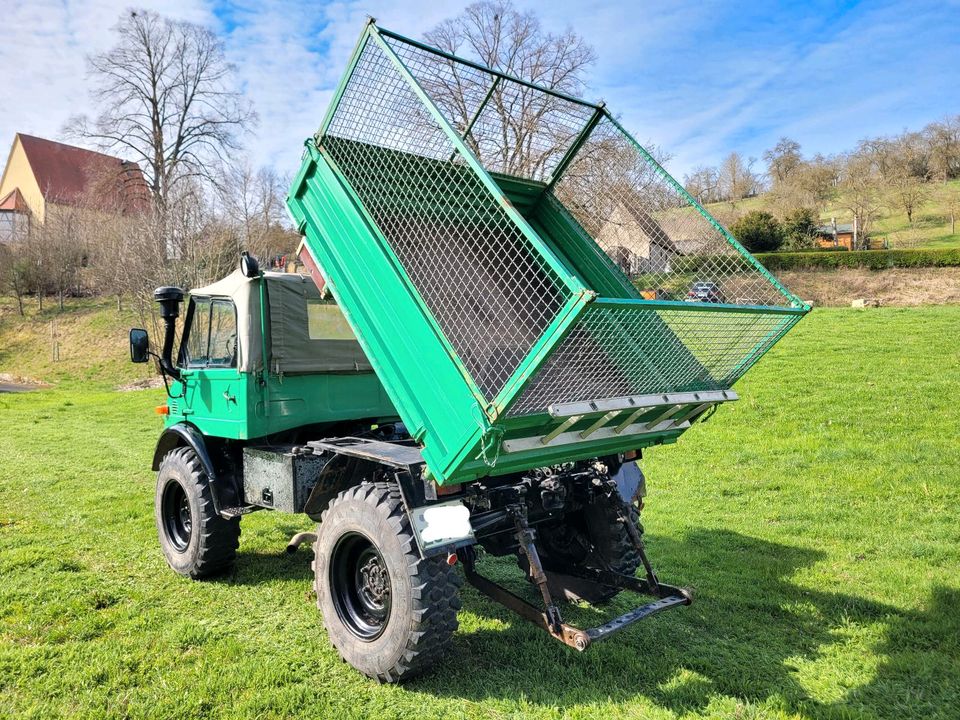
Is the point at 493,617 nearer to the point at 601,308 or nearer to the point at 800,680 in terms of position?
the point at 800,680

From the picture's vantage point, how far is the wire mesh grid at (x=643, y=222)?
14.1 feet

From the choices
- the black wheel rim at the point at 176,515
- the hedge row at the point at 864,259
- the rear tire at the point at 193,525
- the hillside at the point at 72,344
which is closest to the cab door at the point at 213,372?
the rear tire at the point at 193,525

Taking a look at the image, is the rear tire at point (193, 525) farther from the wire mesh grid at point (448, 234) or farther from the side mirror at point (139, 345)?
the wire mesh grid at point (448, 234)

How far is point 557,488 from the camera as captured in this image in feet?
13.5

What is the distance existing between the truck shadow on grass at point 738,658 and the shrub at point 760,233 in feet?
90.4

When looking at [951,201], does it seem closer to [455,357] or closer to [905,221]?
[905,221]

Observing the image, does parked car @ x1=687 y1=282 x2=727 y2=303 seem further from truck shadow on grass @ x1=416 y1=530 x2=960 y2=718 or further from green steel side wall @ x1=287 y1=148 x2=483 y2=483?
truck shadow on grass @ x1=416 y1=530 x2=960 y2=718

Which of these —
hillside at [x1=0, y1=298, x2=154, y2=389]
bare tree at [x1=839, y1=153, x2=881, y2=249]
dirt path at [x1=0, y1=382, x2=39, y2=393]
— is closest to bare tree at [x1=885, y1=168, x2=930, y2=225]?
bare tree at [x1=839, y1=153, x2=881, y2=249]

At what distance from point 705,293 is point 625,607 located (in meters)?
2.25

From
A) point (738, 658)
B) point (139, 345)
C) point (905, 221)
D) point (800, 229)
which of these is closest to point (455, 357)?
point (738, 658)

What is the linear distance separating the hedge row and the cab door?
2324 cm

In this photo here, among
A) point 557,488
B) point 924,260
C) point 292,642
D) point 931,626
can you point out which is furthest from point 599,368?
point 924,260

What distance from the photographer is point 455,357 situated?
3.16 metres

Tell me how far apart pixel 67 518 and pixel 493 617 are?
15.8 ft
